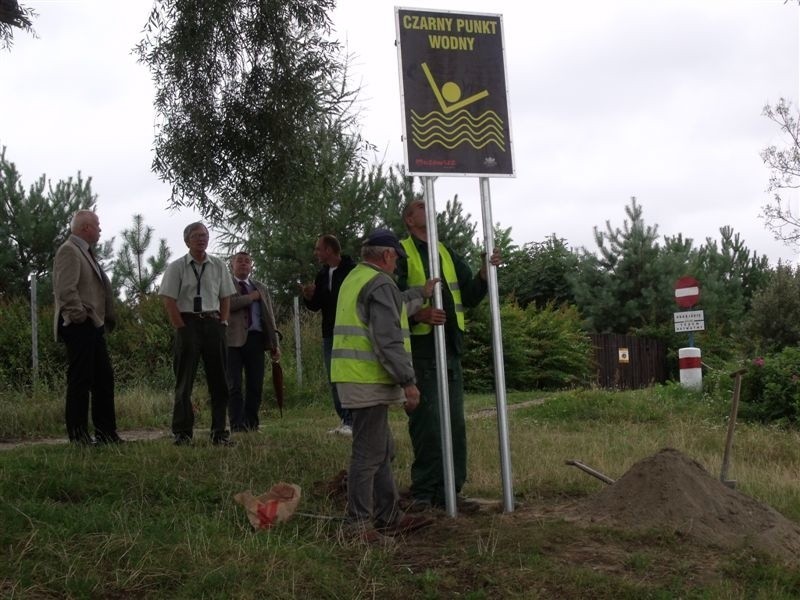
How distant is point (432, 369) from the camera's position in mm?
7016

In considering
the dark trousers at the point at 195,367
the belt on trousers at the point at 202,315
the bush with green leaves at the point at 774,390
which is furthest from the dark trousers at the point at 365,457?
the bush with green leaves at the point at 774,390

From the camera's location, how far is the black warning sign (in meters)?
6.87

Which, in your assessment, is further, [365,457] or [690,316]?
[690,316]

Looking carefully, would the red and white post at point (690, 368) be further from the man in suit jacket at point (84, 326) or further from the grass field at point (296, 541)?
the man in suit jacket at point (84, 326)

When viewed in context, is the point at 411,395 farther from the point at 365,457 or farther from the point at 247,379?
the point at 247,379

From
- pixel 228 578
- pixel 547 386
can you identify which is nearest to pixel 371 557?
pixel 228 578

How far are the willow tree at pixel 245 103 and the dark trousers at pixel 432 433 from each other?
3.72 m

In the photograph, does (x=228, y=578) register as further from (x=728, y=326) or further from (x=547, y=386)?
(x=728, y=326)

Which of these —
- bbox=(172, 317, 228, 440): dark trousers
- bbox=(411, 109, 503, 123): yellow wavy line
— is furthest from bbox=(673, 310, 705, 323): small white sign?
bbox=(411, 109, 503, 123): yellow wavy line

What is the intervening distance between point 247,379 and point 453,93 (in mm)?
4464

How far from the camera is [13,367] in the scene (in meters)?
16.2

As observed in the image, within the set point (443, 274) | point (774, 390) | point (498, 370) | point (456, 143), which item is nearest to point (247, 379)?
point (443, 274)

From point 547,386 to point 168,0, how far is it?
16.9 m

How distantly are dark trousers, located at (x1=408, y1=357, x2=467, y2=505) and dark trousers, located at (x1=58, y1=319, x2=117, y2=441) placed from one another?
2.92 metres
